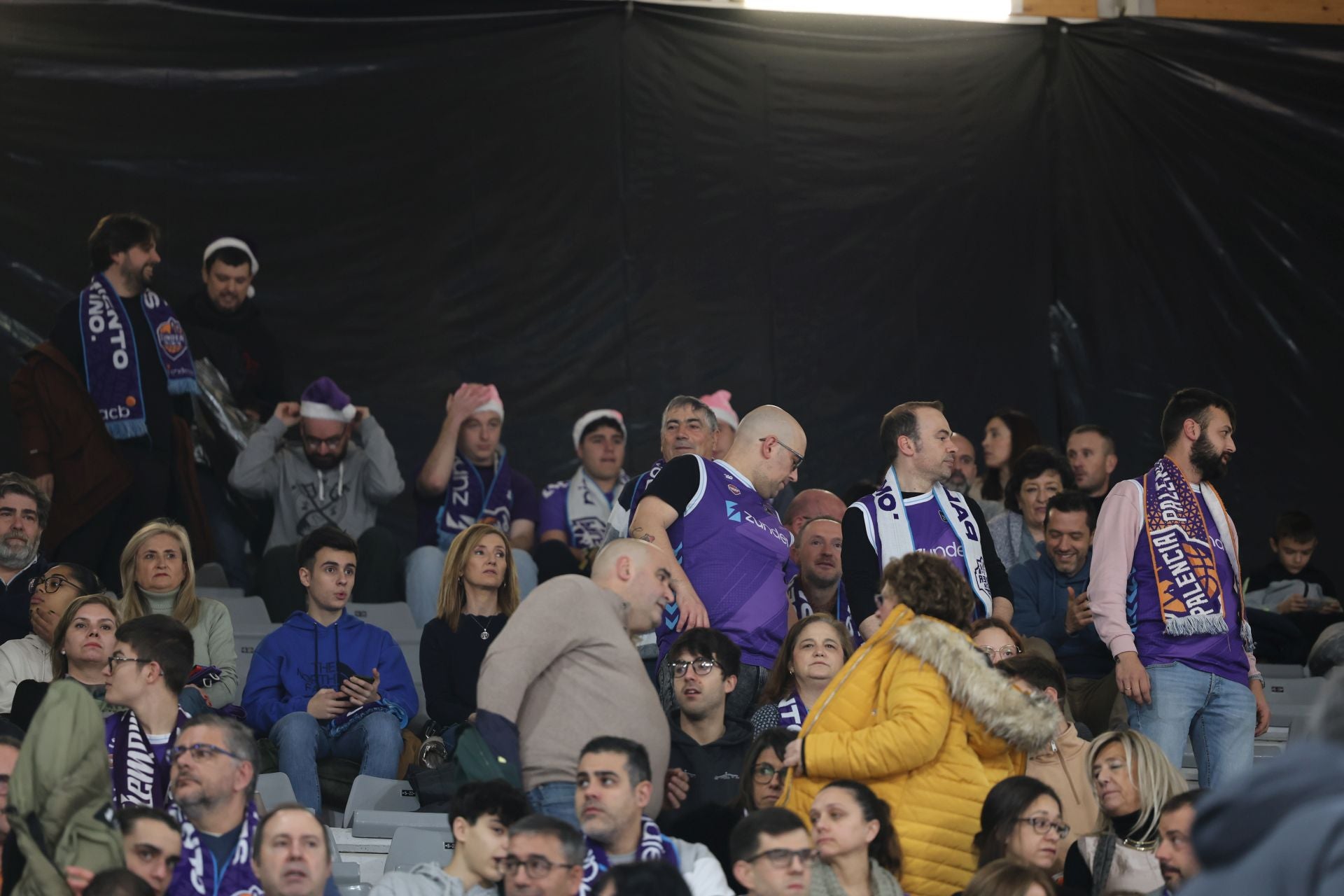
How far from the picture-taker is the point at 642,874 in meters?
3.26

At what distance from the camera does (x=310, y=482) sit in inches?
269

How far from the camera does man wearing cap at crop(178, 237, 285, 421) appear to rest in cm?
717

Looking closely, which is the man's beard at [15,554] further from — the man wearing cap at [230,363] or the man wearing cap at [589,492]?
the man wearing cap at [589,492]

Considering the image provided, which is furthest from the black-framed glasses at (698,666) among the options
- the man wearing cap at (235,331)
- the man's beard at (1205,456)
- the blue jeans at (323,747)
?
the man wearing cap at (235,331)

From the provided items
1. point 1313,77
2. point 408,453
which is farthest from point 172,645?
point 1313,77

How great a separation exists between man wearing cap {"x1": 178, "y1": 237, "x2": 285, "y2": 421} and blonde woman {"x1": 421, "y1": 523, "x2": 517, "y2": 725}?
7.34ft

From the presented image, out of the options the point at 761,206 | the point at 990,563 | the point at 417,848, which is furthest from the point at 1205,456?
the point at 761,206

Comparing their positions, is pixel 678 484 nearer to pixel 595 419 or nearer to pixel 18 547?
pixel 18 547

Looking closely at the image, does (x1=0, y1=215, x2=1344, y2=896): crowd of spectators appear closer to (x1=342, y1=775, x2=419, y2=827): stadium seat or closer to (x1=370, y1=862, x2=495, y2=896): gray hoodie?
(x1=370, y1=862, x2=495, y2=896): gray hoodie

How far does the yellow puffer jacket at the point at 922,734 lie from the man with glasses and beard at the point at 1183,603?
109 cm

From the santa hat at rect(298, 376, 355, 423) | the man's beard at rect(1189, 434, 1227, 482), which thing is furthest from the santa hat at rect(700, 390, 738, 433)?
the man's beard at rect(1189, 434, 1227, 482)

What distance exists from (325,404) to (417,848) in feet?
9.45

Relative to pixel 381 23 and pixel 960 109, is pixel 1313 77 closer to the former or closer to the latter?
pixel 960 109

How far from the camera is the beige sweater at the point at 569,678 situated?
3.80m
